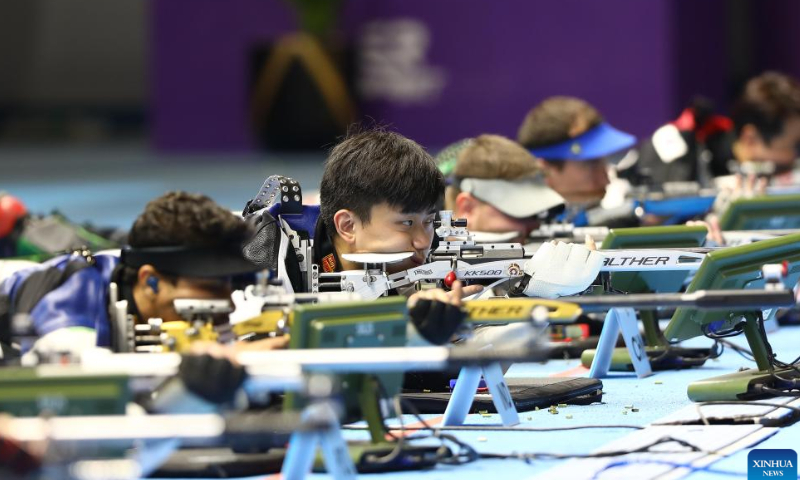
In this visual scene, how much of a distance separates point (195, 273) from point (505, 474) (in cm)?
141

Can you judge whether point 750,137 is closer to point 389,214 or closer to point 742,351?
point 742,351

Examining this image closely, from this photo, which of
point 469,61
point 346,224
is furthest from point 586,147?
point 469,61

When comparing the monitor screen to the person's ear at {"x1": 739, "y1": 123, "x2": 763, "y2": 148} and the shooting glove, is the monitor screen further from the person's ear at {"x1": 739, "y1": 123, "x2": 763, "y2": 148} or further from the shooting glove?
the shooting glove

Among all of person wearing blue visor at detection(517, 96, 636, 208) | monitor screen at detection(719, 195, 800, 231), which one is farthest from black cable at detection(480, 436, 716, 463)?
person wearing blue visor at detection(517, 96, 636, 208)

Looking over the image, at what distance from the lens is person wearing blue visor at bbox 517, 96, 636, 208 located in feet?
33.3

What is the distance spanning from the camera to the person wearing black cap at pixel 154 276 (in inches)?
231

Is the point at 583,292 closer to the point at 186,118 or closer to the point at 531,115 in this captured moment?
the point at 531,115

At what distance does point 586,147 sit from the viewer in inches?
398

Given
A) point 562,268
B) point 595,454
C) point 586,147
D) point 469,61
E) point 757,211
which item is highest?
point 469,61

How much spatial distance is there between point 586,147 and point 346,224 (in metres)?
3.42

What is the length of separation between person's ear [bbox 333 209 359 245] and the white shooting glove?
0.85m

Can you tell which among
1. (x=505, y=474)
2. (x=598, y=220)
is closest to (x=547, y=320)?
(x=505, y=474)

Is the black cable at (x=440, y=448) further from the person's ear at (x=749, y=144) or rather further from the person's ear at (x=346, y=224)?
the person's ear at (x=749, y=144)

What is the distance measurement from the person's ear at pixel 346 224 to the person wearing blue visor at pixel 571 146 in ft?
10.8
